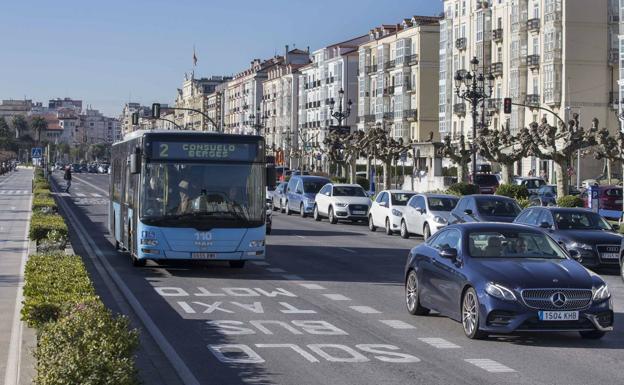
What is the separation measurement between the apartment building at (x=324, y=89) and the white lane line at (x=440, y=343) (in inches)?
4249

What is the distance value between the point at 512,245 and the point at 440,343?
1.93 meters

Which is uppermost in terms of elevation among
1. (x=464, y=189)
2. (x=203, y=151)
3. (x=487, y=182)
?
(x=203, y=151)

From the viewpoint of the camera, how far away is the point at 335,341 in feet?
42.9

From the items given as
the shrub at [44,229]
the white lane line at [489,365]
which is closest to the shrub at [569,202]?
the shrub at [44,229]

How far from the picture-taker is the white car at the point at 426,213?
33.4 m

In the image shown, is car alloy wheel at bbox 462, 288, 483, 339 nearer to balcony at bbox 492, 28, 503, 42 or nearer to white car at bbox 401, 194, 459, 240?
white car at bbox 401, 194, 459, 240

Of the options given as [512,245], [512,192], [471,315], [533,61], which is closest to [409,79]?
[533,61]

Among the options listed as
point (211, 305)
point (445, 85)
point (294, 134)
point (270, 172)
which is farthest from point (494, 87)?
point (211, 305)

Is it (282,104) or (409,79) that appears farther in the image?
(282,104)

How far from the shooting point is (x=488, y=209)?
30.8 m

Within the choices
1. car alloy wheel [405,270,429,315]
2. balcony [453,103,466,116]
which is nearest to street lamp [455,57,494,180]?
car alloy wheel [405,270,429,315]

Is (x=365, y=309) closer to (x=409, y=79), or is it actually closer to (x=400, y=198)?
(x=400, y=198)

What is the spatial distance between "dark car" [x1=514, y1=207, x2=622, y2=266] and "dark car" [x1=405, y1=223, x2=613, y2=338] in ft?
29.4

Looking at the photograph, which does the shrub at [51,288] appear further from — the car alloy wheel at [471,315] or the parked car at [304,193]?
the parked car at [304,193]
